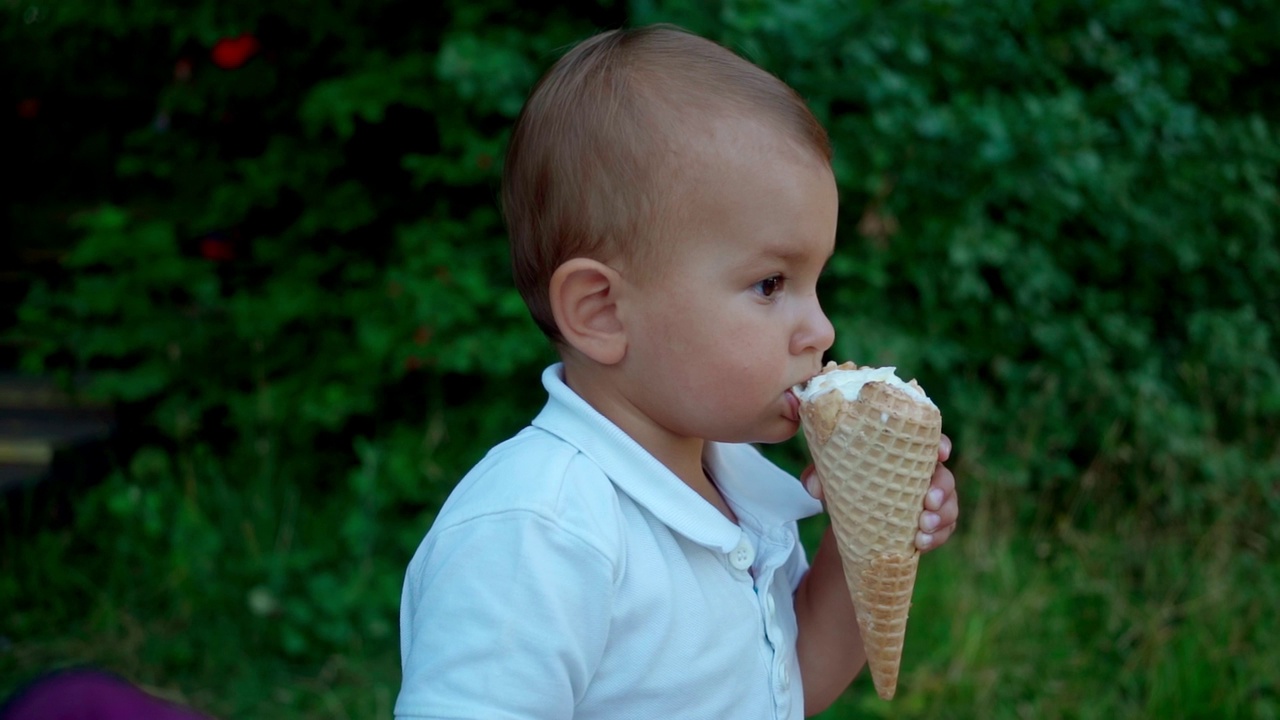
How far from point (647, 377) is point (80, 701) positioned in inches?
26.8

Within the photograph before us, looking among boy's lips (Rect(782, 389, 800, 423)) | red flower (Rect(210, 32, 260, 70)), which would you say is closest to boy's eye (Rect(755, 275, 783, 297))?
boy's lips (Rect(782, 389, 800, 423))

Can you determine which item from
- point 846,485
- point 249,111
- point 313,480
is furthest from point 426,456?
point 846,485

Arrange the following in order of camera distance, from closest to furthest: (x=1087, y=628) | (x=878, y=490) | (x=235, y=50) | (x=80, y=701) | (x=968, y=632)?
A: (x=80, y=701)
(x=878, y=490)
(x=968, y=632)
(x=1087, y=628)
(x=235, y=50)

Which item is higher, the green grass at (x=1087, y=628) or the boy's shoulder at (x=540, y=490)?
the boy's shoulder at (x=540, y=490)

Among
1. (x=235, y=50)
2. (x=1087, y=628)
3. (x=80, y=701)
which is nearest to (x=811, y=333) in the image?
(x=80, y=701)

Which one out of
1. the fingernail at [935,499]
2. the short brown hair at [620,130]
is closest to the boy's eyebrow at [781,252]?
the short brown hair at [620,130]

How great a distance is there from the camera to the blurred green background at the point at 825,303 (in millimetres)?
3096

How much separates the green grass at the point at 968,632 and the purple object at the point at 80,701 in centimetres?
208

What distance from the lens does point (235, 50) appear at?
394cm

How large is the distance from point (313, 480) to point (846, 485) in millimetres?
2786

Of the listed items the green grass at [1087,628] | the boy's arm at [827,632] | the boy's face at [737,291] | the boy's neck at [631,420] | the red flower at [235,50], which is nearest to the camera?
the boy's face at [737,291]

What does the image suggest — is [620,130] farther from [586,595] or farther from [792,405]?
[586,595]

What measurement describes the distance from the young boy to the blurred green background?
65.3 inches

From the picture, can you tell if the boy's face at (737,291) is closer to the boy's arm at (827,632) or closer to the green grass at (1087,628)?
the boy's arm at (827,632)
